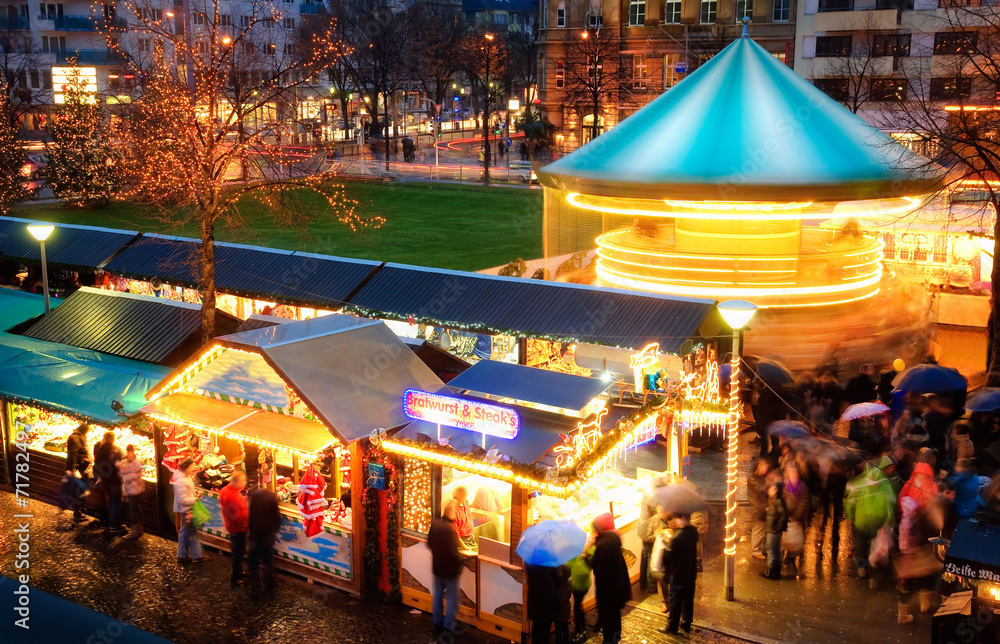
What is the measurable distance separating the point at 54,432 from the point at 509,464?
26.4ft

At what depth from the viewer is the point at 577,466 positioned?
34.1ft

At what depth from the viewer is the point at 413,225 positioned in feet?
133

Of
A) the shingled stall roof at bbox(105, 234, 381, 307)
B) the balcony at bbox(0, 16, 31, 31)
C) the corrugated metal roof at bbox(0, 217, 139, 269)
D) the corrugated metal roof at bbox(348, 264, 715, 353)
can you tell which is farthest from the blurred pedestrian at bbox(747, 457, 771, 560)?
the balcony at bbox(0, 16, 31, 31)

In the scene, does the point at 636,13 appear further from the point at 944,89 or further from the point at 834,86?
the point at 944,89

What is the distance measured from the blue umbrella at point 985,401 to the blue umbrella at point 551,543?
7.54 metres

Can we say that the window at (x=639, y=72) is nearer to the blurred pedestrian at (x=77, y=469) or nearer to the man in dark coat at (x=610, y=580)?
the blurred pedestrian at (x=77, y=469)

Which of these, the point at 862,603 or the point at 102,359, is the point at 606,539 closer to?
the point at 862,603

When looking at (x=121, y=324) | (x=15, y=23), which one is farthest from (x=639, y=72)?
(x=121, y=324)

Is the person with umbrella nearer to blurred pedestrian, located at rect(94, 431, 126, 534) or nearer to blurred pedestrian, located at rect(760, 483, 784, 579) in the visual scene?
blurred pedestrian, located at rect(760, 483, 784, 579)

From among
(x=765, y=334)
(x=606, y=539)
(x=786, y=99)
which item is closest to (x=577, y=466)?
(x=606, y=539)

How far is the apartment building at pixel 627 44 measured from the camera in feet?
197

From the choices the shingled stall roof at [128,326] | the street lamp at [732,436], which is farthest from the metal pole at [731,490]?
the shingled stall roof at [128,326]

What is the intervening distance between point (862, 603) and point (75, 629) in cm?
870

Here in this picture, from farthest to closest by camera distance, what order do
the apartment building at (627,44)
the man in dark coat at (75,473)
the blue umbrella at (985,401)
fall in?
the apartment building at (627,44) → the blue umbrella at (985,401) → the man in dark coat at (75,473)
